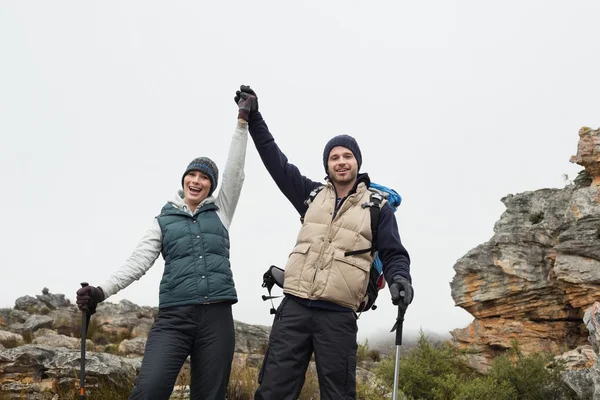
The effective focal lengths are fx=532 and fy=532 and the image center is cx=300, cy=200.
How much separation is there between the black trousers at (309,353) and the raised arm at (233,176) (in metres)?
1.21

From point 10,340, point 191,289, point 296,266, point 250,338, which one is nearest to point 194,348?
point 191,289

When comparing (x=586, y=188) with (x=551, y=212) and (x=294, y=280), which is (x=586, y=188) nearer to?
(x=551, y=212)

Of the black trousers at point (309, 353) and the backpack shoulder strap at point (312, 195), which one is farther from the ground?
the backpack shoulder strap at point (312, 195)

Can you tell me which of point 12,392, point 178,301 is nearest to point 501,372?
point 178,301


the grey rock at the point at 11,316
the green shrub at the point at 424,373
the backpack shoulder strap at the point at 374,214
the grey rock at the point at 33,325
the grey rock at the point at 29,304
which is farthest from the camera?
the grey rock at the point at 29,304

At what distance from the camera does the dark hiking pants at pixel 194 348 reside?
160 inches

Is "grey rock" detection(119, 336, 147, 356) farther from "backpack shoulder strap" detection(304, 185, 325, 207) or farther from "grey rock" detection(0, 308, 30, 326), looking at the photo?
"backpack shoulder strap" detection(304, 185, 325, 207)

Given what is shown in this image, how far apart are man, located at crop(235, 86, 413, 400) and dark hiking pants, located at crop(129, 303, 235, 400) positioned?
14.7 inches

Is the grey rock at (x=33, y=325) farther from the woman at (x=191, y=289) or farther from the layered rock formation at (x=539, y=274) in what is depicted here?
the woman at (x=191, y=289)

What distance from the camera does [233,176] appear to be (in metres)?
4.84

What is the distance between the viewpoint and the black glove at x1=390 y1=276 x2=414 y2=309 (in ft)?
12.8

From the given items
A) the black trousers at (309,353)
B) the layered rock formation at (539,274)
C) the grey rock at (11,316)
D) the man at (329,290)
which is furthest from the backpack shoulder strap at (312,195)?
the grey rock at (11,316)

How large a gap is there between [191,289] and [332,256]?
3.86 ft

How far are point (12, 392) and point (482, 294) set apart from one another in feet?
44.3
